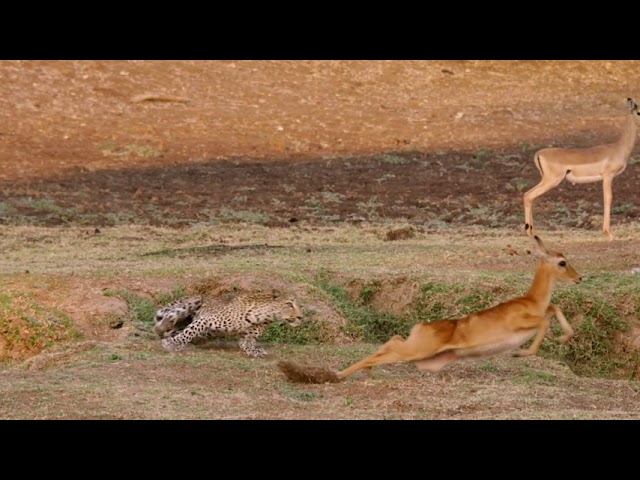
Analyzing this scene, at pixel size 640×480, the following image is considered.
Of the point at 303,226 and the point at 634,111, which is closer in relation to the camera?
A: the point at 634,111

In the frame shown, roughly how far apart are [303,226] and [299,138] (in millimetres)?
5049

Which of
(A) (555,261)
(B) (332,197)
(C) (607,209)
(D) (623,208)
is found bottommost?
(B) (332,197)

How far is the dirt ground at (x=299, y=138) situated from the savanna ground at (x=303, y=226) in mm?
53

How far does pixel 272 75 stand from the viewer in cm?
2511

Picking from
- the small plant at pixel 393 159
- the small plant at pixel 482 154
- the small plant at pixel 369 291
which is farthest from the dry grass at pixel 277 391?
the small plant at pixel 482 154

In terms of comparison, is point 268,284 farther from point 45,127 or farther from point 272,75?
point 272,75

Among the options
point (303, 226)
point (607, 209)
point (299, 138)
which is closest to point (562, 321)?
point (607, 209)

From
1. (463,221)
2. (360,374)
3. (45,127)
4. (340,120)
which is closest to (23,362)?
(360,374)

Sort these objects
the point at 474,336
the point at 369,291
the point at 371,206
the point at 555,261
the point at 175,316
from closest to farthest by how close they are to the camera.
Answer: the point at 474,336, the point at 555,261, the point at 175,316, the point at 369,291, the point at 371,206

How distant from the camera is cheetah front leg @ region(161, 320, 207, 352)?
10.6 meters

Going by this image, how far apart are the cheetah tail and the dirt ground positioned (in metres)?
8.12

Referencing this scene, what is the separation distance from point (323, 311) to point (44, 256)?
4331 millimetres

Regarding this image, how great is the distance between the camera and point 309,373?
30.9 ft

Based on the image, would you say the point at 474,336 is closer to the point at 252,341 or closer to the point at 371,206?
the point at 252,341
